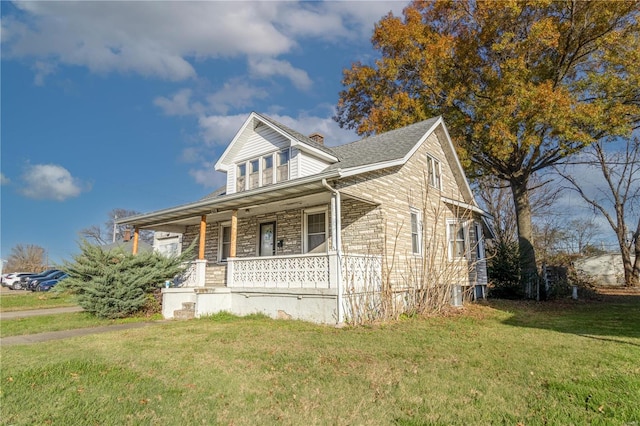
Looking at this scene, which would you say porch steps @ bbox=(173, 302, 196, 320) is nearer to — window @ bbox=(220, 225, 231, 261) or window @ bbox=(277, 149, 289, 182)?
window @ bbox=(220, 225, 231, 261)

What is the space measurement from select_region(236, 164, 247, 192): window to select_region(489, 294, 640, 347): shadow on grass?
10531mm

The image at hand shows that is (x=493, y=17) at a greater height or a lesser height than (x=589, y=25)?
greater

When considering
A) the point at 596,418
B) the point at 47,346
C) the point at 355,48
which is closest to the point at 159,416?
the point at 596,418

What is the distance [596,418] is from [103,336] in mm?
8703

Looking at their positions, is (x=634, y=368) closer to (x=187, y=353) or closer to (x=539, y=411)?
(x=539, y=411)


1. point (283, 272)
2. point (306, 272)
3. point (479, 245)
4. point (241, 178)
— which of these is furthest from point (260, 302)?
point (479, 245)

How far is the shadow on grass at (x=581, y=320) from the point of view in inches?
296

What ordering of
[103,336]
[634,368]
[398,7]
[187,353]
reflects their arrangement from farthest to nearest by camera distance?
[398,7], [103,336], [187,353], [634,368]

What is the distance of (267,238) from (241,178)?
9.48ft

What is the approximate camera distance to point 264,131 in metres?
14.3

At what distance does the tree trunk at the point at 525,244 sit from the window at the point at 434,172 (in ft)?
18.1

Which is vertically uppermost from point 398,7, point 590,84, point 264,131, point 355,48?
point 398,7

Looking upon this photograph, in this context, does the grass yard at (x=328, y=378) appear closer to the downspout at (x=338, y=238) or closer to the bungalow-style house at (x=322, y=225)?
the downspout at (x=338, y=238)

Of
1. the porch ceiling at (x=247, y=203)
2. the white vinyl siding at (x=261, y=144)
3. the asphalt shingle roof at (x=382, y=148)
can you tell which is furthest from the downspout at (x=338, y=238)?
the white vinyl siding at (x=261, y=144)
